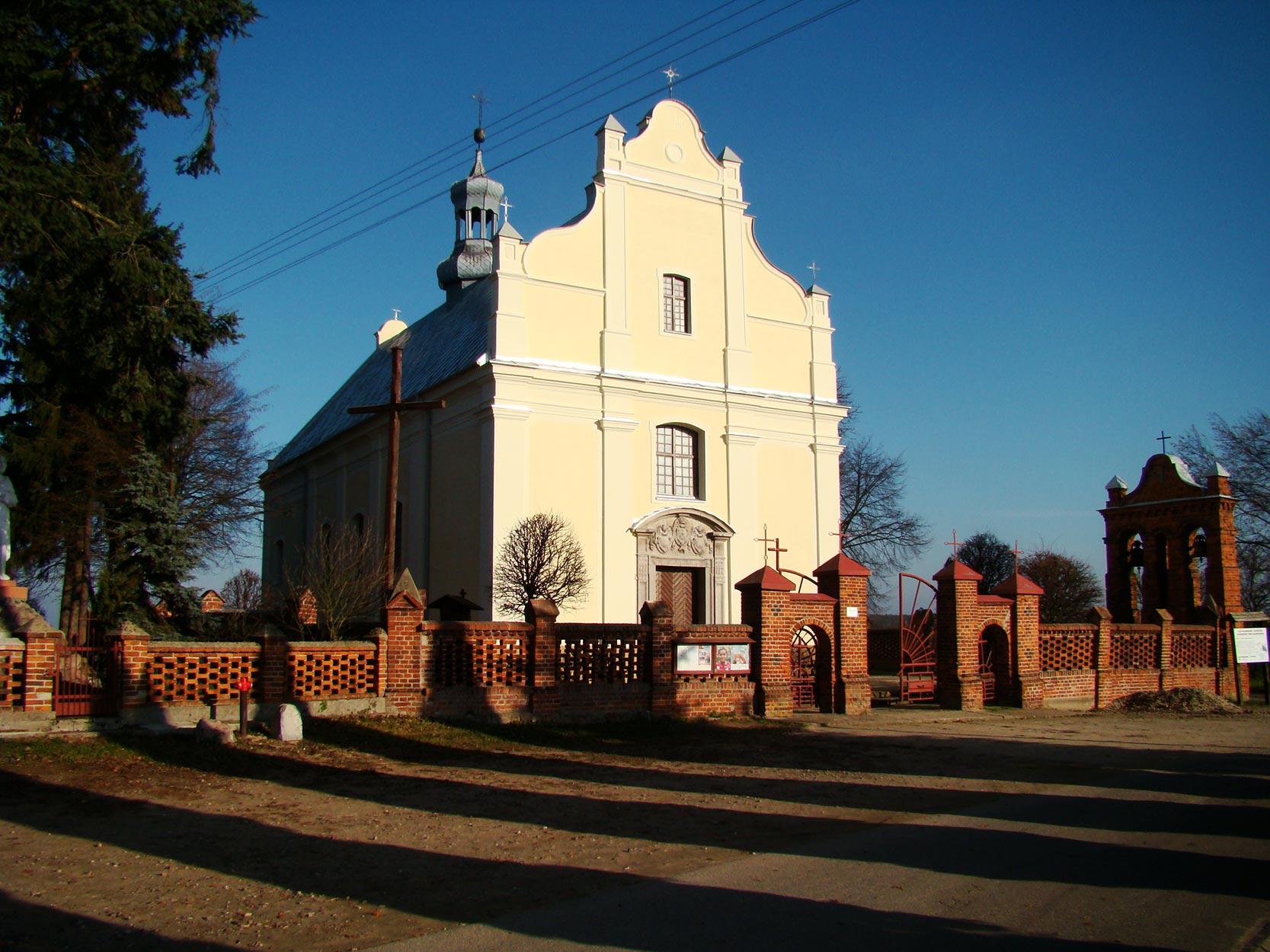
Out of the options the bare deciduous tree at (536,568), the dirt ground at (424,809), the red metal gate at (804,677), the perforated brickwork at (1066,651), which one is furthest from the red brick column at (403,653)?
the perforated brickwork at (1066,651)

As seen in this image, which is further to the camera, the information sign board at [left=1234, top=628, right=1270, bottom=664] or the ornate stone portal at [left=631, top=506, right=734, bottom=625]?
the ornate stone portal at [left=631, top=506, right=734, bottom=625]

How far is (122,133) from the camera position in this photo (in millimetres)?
15492

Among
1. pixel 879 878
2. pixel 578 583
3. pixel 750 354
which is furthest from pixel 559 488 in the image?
pixel 879 878

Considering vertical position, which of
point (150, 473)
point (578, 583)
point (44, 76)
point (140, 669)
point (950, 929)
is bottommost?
point (950, 929)

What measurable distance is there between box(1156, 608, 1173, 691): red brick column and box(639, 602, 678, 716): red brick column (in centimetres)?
1161

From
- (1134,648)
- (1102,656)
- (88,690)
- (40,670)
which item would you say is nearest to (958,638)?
(1102,656)

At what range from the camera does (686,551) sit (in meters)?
23.4

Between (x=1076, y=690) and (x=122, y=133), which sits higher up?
(x=122, y=133)

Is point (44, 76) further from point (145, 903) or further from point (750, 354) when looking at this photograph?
point (750, 354)

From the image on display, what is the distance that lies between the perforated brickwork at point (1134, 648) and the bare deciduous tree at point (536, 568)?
10.8 metres

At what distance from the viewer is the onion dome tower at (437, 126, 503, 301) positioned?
32.8 m

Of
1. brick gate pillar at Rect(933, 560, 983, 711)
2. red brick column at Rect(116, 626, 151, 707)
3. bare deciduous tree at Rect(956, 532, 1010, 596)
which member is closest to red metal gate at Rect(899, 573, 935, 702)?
brick gate pillar at Rect(933, 560, 983, 711)

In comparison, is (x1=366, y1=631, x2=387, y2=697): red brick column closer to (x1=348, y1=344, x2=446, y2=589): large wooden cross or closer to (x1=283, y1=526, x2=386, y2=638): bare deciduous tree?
(x1=283, y1=526, x2=386, y2=638): bare deciduous tree

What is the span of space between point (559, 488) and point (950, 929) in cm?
1713
